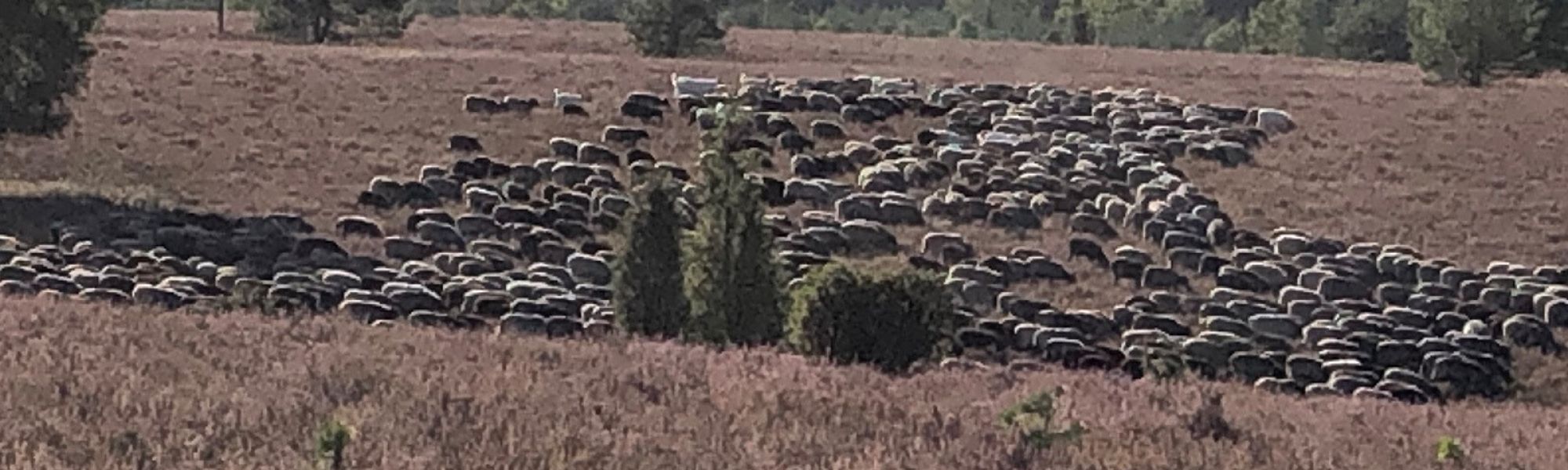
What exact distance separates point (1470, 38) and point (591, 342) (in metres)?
60.5

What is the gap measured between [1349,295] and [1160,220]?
5024mm

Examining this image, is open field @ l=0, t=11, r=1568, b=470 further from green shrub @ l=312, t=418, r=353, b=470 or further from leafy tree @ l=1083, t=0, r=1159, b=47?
leafy tree @ l=1083, t=0, r=1159, b=47

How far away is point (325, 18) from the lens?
73.9 m

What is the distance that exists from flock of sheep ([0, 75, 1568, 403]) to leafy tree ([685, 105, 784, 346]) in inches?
98.7

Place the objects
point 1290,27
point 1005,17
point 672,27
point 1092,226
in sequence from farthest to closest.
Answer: point 1005,17, point 1290,27, point 672,27, point 1092,226

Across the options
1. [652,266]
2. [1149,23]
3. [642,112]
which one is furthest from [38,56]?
[1149,23]

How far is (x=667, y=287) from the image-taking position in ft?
70.8

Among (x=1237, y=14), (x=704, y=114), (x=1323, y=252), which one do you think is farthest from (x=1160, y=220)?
(x=1237, y=14)

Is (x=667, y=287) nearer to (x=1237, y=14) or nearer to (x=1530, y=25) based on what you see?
(x=1530, y=25)

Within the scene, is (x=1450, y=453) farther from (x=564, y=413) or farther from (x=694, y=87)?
(x=694, y=87)

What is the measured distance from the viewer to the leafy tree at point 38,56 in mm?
35531

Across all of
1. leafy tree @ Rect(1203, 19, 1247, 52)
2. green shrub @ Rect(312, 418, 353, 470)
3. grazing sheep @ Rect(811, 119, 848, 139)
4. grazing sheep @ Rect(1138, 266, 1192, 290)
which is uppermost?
green shrub @ Rect(312, 418, 353, 470)

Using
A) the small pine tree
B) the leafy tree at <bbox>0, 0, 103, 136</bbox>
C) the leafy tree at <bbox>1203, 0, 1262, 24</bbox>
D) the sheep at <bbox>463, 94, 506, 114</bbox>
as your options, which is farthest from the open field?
the leafy tree at <bbox>1203, 0, 1262, 24</bbox>

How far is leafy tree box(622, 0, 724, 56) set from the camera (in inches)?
2798
